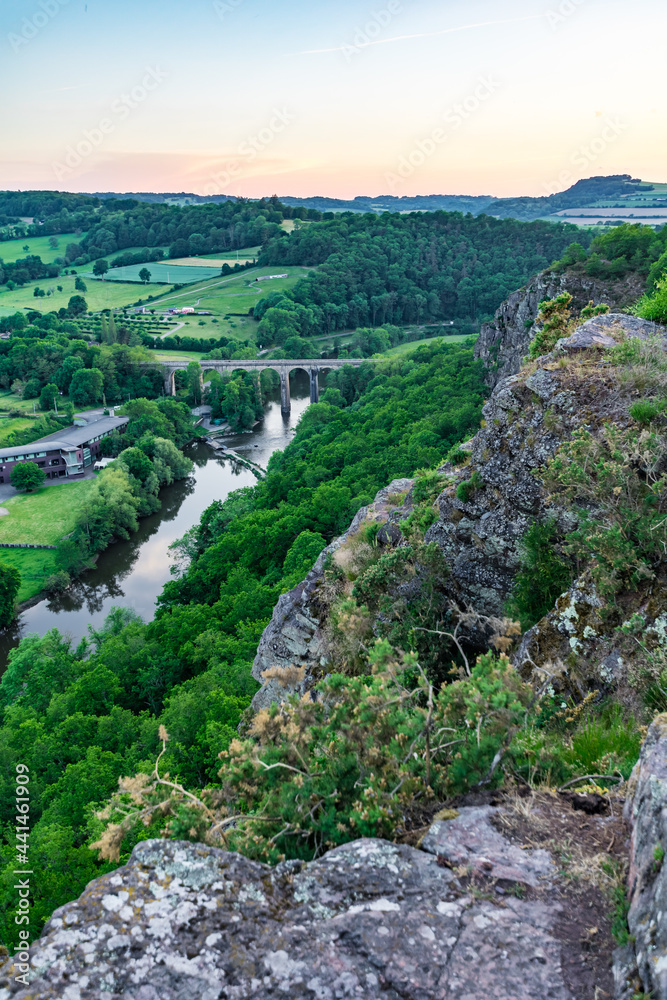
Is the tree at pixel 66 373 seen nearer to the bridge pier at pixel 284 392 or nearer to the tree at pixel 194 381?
the tree at pixel 194 381

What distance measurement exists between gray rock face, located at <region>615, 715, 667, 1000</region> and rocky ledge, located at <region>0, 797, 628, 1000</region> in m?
0.30

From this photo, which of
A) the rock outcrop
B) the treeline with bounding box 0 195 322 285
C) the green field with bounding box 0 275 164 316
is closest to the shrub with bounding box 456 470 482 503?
the rock outcrop

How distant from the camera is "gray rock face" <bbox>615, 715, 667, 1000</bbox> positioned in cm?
352

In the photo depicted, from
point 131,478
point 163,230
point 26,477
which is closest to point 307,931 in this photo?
point 131,478

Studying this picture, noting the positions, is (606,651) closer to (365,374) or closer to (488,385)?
(488,385)

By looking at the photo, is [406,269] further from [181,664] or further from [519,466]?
[519,466]

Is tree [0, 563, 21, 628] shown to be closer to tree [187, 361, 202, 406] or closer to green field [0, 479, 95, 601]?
green field [0, 479, 95, 601]

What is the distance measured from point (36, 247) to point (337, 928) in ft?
635

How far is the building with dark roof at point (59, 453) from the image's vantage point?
6006 cm

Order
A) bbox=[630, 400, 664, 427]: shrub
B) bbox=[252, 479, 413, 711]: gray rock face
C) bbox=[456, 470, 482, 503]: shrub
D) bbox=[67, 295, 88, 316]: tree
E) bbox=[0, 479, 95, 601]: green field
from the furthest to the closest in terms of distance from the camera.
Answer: bbox=[67, 295, 88, 316]: tree, bbox=[0, 479, 95, 601]: green field, bbox=[252, 479, 413, 711]: gray rock face, bbox=[456, 470, 482, 503]: shrub, bbox=[630, 400, 664, 427]: shrub

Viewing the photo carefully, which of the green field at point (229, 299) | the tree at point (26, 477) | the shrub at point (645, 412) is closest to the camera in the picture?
the shrub at point (645, 412)

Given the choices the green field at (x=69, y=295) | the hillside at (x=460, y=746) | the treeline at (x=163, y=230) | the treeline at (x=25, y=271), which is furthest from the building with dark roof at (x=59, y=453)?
the treeline at (x=163, y=230)

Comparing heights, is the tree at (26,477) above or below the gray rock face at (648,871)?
below

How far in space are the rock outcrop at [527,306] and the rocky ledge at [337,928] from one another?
32389mm
